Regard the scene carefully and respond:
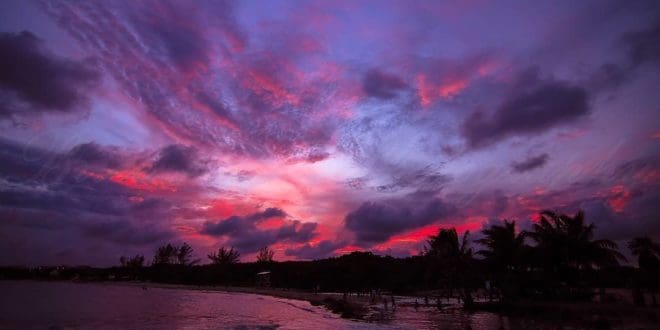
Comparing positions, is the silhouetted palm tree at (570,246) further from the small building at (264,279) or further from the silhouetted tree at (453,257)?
the small building at (264,279)

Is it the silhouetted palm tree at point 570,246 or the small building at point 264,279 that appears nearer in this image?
the silhouetted palm tree at point 570,246

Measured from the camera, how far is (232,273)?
14400cm

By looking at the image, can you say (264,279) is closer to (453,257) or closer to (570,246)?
(453,257)

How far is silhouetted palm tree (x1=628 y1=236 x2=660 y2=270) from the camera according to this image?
45625 millimetres

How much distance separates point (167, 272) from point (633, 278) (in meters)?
145

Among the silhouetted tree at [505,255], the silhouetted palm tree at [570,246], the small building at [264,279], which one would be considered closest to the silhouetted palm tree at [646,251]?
the silhouetted palm tree at [570,246]

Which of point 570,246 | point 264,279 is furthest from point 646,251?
point 264,279

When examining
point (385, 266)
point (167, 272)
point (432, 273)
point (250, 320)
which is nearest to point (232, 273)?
point (167, 272)

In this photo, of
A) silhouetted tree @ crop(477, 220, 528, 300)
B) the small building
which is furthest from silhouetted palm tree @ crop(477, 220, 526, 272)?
the small building

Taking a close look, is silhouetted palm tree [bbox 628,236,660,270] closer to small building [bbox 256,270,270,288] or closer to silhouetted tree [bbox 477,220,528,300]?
silhouetted tree [bbox 477,220,528,300]

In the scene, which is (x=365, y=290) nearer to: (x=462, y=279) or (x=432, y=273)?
(x=432, y=273)

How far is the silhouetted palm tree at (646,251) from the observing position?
45.6 m

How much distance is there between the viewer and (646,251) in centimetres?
4606

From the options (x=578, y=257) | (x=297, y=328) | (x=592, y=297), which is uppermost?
(x=578, y=257)
